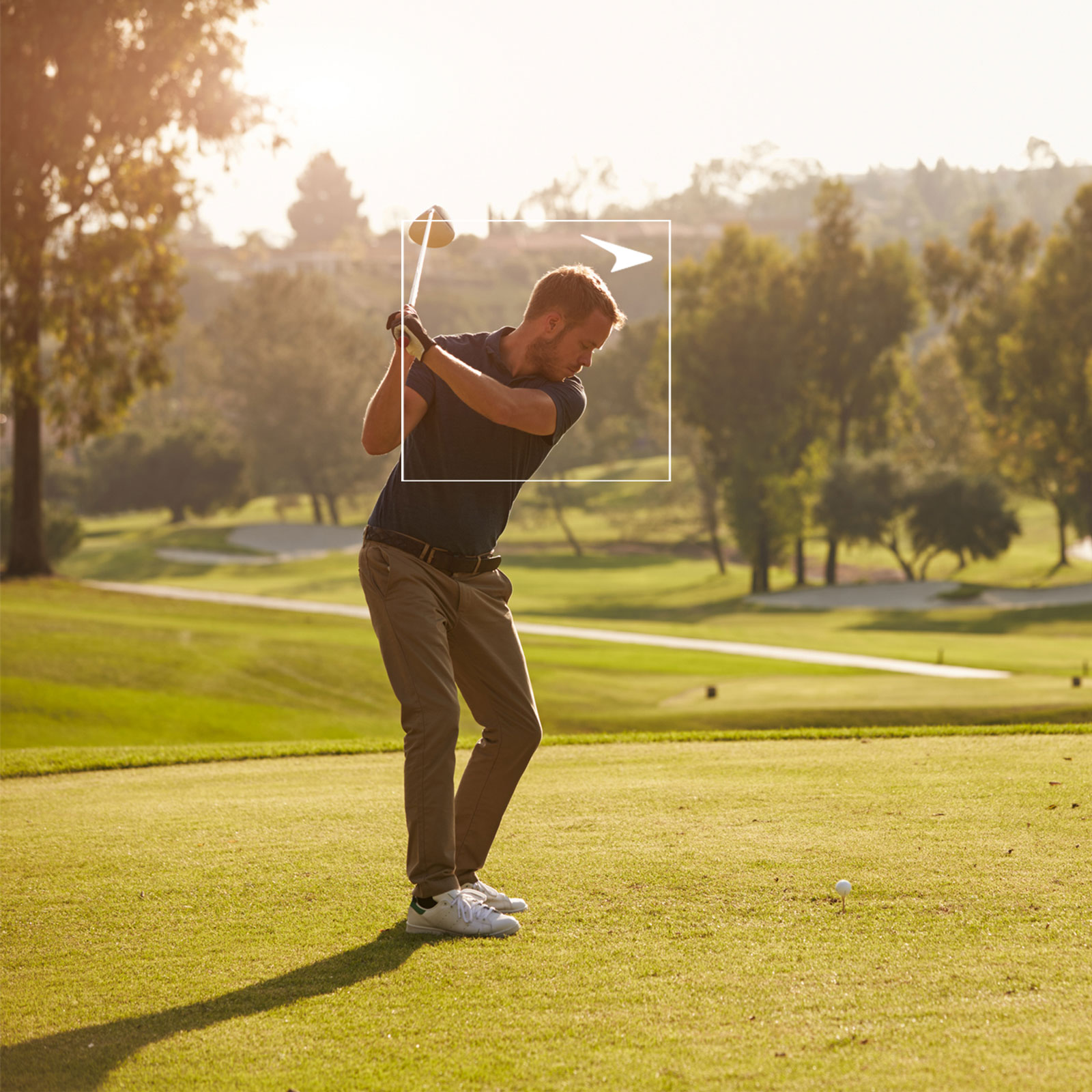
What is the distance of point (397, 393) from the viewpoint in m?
4.32

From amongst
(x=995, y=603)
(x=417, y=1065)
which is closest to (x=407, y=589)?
(x=417, y=1065)

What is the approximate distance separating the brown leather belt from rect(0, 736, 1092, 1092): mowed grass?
1.18 meters

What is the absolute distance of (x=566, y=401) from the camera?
4496 mm

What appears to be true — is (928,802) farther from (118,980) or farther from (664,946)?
(118,980)

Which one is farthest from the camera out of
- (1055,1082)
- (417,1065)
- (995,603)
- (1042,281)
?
(1042,281)

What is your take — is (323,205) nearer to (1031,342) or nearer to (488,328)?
(1031,342)

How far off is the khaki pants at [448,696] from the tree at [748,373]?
44.0m

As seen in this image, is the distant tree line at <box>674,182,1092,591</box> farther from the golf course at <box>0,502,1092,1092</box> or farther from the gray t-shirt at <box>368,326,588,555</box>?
the gray t-shirt at <box>368,326,588,555</box>

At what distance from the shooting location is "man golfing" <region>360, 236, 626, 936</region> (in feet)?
14.3

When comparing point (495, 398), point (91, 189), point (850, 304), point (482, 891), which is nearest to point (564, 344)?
point (495, 398)

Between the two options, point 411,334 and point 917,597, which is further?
point 917,597

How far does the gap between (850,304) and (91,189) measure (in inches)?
1286

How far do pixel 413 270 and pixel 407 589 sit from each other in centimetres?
136

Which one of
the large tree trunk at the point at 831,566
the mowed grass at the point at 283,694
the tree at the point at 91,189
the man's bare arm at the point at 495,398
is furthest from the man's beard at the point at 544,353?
the large tree trunk at the point at 831,566
